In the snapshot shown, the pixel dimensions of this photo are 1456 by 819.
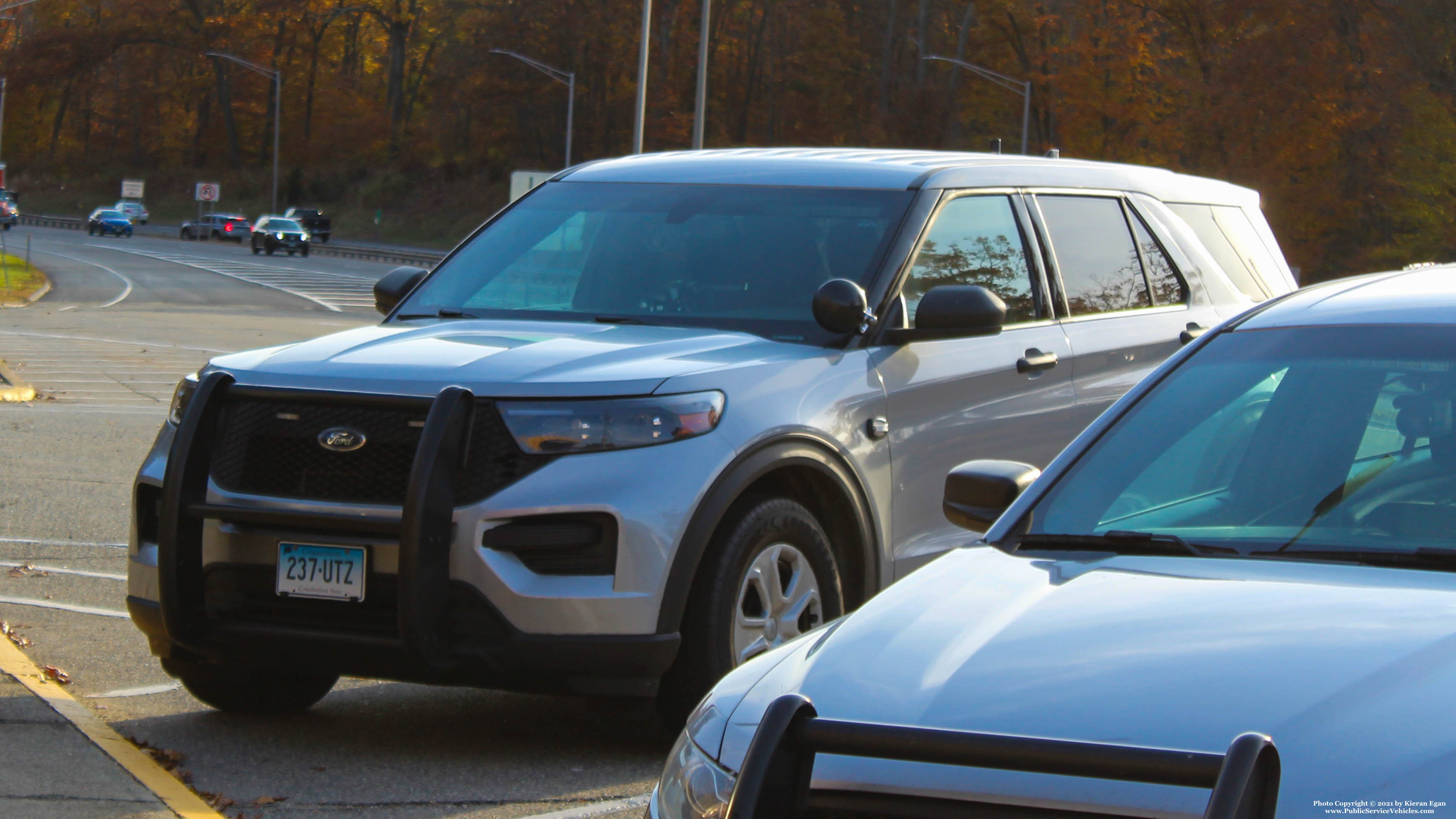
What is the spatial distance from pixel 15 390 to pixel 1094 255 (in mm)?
14216

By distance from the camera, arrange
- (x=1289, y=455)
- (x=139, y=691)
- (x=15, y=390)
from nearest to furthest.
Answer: (x=1289, y=455), (x=139, y=691), (x=15, y=390)

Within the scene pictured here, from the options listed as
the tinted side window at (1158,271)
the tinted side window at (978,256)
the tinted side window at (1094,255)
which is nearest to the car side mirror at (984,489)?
the tinted side window at (978,256)

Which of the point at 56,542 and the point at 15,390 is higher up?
the point at 56,542

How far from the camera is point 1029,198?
23.0ft

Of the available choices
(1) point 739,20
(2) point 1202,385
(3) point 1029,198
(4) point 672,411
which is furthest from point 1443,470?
(1) point 739,20

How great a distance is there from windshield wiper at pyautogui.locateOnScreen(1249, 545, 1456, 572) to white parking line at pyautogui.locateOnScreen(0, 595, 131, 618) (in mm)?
5783

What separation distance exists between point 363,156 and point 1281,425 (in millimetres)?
100754

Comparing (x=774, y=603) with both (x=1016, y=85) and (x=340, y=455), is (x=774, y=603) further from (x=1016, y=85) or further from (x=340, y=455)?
(x=1016, y=85)

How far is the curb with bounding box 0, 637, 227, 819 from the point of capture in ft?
16.2

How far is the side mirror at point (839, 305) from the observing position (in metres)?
5.88

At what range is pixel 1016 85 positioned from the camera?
209 feet

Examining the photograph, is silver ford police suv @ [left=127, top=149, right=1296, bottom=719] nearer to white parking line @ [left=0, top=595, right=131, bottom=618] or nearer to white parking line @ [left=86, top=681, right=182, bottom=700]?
white parking line @ [left=86, top=681, right=182, bottom=700]

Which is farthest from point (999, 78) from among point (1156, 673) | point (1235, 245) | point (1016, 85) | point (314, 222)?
point (1156, 673)

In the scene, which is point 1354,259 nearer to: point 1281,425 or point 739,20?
point 1281,425
